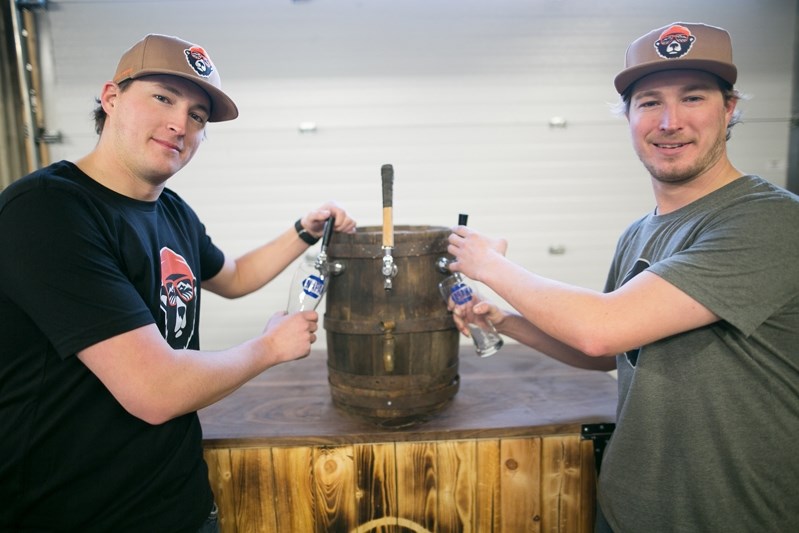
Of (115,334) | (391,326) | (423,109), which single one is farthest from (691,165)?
(423,109)

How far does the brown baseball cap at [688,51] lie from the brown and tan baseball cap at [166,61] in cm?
139

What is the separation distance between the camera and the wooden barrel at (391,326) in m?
1.77

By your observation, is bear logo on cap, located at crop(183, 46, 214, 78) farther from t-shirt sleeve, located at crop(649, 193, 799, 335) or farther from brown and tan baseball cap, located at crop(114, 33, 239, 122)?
t-shirt sleeve, located at crop(649, 193, 799, 335)

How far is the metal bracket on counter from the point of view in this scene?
5.95ft

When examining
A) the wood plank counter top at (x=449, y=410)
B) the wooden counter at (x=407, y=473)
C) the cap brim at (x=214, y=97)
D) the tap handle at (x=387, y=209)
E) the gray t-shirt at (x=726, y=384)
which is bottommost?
the wooden counter at (x=407, y=473)

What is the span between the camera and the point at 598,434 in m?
1.81

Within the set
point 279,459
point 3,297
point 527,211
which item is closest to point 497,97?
point 527,211

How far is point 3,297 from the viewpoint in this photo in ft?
4.03

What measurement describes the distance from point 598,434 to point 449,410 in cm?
58

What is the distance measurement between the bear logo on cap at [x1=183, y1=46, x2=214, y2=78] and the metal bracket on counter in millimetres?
1865

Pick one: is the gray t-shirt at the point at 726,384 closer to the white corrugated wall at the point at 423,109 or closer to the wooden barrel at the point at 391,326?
the wooden barrel at the point at 391,326

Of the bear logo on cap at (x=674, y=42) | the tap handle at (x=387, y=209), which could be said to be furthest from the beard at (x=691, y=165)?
the tap handle at (x=387, y=209)

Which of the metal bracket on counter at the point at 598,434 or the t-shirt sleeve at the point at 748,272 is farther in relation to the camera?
the metal bracket on counter at the point at 598,434

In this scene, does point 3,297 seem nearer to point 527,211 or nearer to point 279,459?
point 279,459
